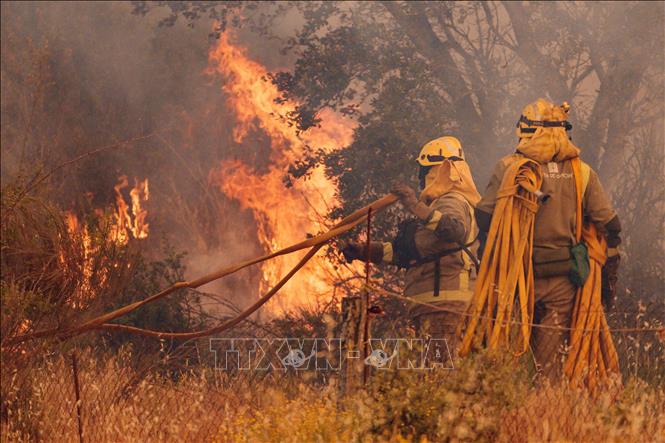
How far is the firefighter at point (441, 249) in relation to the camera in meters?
7.85

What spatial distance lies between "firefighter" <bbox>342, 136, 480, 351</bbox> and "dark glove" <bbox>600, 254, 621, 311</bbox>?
2.99 feet

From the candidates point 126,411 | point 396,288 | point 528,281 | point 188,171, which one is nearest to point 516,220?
point 528,281

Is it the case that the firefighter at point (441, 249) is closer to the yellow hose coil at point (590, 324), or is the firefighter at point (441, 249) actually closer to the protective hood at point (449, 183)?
the protective hood at point (449, 183)

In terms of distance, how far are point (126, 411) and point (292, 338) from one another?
2517 mm

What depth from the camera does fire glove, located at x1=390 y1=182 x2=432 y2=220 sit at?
6.85 meters

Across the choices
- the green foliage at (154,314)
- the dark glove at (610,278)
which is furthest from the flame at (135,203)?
the dark glove at (610,278)

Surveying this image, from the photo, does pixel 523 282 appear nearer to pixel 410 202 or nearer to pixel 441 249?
pixel 441 249

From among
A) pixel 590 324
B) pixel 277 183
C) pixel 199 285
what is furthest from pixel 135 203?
pixel 199 285

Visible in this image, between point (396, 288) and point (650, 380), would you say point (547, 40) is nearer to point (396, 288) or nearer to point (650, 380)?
point (396, 288)

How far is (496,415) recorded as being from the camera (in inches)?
227

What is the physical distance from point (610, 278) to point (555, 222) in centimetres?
58

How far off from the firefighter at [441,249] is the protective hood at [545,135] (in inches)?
22.4

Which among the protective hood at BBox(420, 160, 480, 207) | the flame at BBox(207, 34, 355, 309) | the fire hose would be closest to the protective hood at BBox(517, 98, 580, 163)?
the protective hood at BBox(420, 160, 480, 207)

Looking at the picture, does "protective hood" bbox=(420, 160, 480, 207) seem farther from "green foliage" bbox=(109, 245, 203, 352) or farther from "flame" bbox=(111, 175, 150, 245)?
"flame" bbox=(111, 175, 150, 245)
